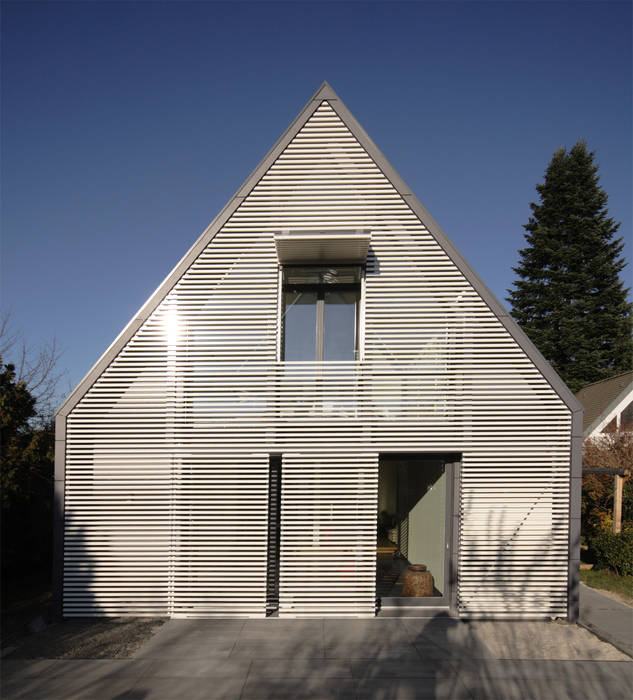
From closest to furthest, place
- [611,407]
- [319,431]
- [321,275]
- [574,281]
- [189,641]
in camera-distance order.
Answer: [189,641]
[319,431]
[321,275]
[611,407]
[574,281]

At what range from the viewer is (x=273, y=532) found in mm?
7836

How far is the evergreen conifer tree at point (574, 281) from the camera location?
27.3m

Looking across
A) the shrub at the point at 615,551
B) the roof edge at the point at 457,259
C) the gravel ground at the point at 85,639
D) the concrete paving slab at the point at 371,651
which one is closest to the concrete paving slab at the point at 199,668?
the gravel ground at the point at 85,639

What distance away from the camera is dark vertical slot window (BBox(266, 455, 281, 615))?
7.74 m

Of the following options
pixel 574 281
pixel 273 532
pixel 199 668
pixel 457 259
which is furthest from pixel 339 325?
pixel 574 281

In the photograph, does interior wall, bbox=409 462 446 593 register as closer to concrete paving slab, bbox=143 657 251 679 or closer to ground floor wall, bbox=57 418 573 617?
ground floor wall, bbox=57 418 573 617

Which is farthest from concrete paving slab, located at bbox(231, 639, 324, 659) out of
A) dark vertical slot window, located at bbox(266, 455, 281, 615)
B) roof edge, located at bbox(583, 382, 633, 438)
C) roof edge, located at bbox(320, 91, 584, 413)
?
roof edge, located at bbox(583, 382, 633, 438)

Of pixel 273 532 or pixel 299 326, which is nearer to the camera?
pixel 273 532

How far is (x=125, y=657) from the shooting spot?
20.3 ft

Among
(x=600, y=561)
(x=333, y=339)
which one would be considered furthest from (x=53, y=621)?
(x=600, y=561)

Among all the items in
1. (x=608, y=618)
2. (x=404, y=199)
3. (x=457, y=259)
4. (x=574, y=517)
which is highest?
(x=404, y=199)

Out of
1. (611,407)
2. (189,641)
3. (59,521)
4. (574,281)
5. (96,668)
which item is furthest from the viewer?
(574,281)

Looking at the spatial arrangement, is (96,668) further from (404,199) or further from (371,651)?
(404,199)

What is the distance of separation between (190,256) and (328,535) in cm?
506
